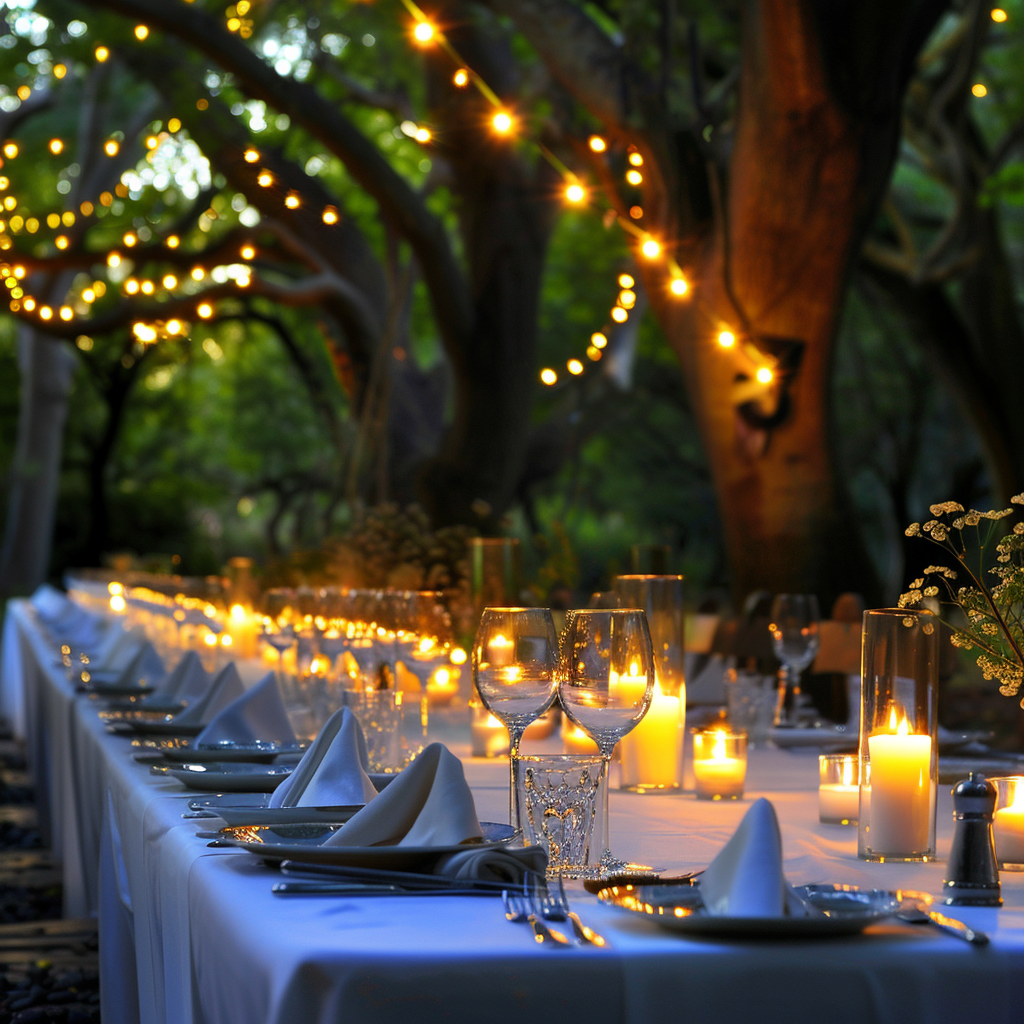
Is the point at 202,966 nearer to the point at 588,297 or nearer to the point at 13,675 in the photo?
the point at 13,675

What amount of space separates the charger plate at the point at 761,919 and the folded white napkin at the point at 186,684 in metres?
2.04

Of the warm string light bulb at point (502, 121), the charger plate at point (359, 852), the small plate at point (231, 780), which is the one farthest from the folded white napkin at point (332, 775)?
the warm string light bulb at point (502, 121)

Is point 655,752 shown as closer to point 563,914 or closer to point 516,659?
point 516,659

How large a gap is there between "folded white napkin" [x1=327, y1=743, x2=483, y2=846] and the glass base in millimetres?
657

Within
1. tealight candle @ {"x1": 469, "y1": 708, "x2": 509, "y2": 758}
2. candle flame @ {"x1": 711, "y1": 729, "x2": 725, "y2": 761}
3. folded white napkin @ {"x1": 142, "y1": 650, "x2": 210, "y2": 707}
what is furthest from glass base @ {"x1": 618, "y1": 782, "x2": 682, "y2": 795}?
folded white napkin @ {"x1": 142, "y1": 650, "x2": 210, "y2": 707}

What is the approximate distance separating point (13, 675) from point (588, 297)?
326 inches

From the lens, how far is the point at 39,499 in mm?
16953

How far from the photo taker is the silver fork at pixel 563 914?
116cm

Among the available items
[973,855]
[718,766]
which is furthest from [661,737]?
[973,855]

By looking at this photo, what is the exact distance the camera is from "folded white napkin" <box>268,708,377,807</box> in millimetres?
1711

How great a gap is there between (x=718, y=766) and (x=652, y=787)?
0.46ft

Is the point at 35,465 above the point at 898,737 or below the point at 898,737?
above

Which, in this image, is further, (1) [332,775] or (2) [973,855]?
(1) [332,775]

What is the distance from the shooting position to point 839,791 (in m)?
1.81
